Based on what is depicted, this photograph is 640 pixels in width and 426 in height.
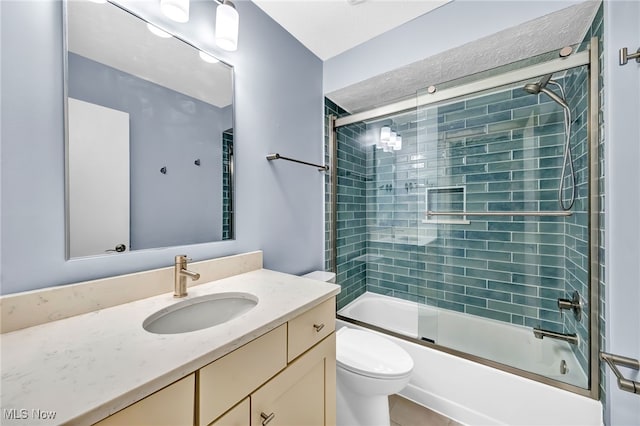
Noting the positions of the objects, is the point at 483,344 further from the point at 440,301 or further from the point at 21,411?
the point at 21,411

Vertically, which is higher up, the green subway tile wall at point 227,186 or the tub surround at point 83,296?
the green subway tile wall at point 227,186

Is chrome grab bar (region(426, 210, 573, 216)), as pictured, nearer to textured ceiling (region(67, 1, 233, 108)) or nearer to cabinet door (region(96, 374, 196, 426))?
textured ceiling (region(67, 1, 233, 108))

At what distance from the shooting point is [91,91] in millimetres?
869

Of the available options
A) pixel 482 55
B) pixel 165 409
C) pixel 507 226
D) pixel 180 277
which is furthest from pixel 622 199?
pixel 180 277

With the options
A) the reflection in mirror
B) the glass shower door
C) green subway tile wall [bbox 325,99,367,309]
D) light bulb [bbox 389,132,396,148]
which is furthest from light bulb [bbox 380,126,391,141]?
the reflection in mirror

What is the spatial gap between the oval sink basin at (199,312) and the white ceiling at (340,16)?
165cm

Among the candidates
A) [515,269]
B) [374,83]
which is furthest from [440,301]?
[374,83]

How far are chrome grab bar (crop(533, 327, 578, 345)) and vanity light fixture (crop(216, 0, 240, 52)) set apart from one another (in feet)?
7.94

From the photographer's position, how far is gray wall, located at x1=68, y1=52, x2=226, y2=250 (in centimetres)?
91

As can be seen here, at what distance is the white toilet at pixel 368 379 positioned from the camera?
122cm

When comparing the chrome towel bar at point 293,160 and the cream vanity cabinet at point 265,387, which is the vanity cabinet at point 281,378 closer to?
the cream vanity cabinet at point 265,387

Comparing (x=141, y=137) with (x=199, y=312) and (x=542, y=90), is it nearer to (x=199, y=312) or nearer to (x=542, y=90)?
(x=199, y=312)

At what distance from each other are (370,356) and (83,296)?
1.33m

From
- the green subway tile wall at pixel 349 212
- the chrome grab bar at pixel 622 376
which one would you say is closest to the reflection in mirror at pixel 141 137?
the green subway tile wall at pixel 349 212
